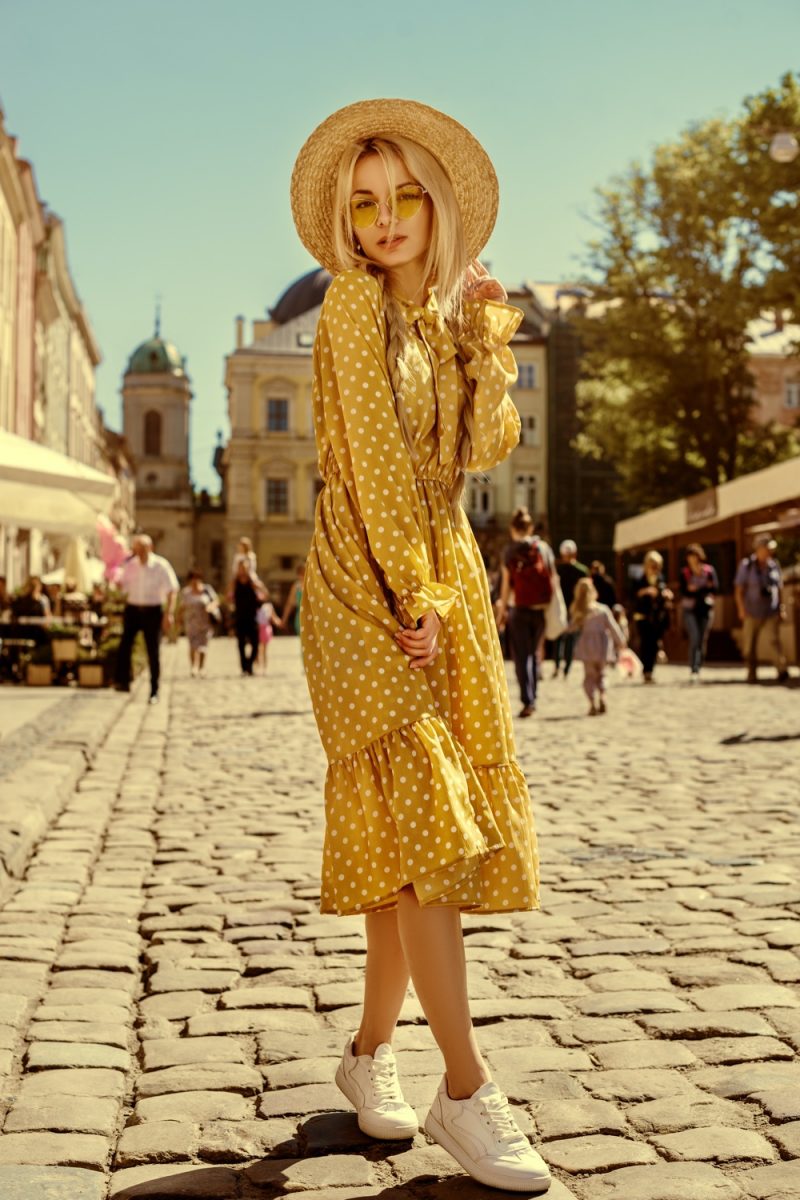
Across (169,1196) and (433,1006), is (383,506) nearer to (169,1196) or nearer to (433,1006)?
(433,1006)

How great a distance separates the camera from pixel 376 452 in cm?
279

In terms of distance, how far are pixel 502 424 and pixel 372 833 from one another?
84cm

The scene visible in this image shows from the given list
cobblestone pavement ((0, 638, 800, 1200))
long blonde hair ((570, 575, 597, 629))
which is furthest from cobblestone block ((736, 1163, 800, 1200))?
long blonde hair ((570, 575, 597, 629))

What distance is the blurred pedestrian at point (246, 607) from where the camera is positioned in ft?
68.2

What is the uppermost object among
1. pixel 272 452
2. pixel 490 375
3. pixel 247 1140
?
pixel 272 452

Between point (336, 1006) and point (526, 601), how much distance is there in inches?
399

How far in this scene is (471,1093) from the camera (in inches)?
106

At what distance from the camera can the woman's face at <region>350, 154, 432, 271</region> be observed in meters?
2.97

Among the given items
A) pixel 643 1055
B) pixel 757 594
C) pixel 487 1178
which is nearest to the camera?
pixel 487 1178

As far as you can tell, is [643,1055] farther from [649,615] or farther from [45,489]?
[649,615]

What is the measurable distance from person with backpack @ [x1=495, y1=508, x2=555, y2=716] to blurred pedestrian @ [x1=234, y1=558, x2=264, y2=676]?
7.15 m

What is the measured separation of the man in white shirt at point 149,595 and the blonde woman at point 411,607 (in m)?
12.2

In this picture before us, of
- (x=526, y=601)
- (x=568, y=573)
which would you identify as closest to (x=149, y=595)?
(x=526, y=601)

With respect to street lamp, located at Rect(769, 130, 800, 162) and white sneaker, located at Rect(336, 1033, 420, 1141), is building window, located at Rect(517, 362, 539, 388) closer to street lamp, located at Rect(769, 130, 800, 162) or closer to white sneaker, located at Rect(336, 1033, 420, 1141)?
street lamp, located at Rect(769, 130, 800, 162)
